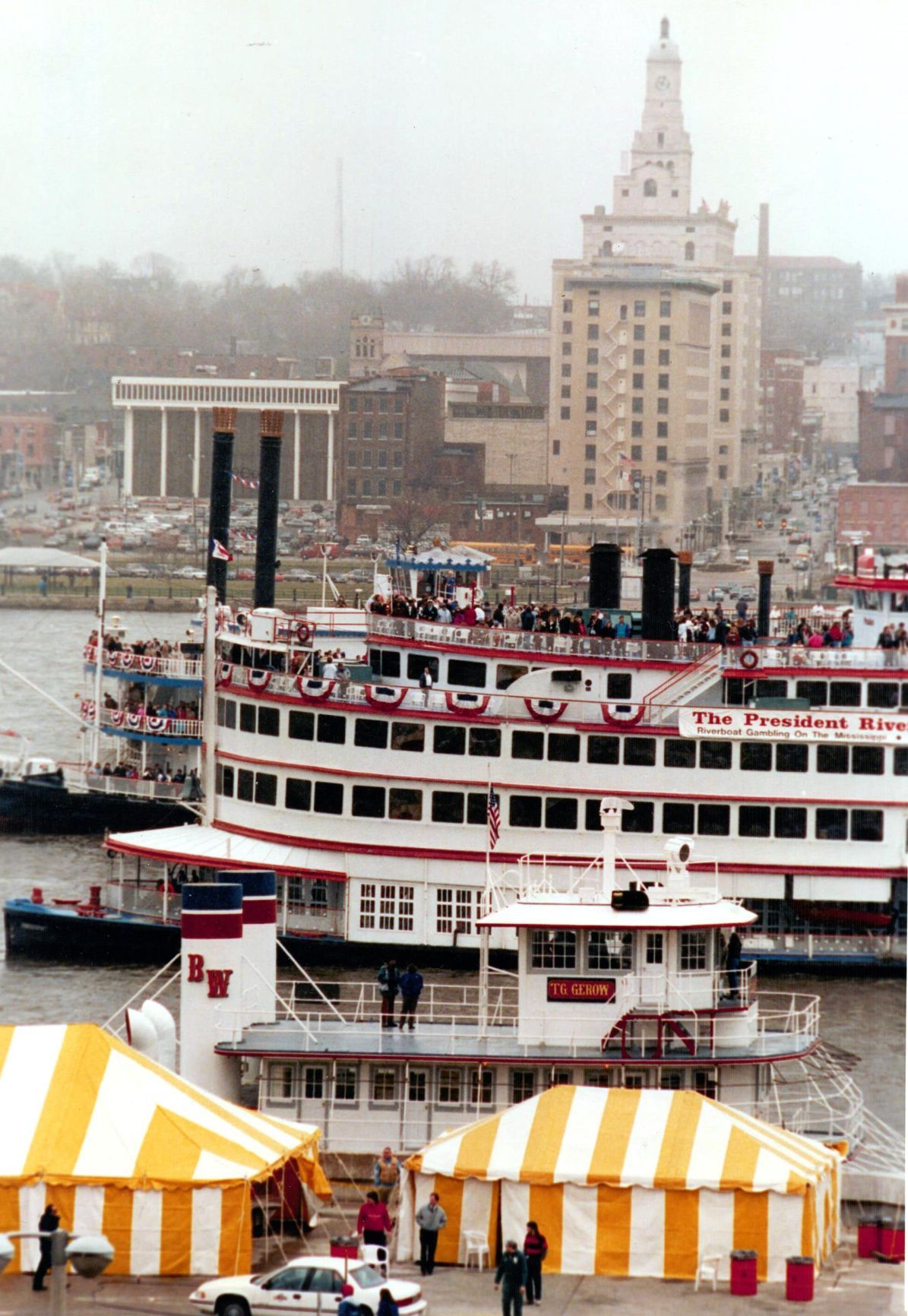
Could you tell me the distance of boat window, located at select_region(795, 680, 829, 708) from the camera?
19.6m

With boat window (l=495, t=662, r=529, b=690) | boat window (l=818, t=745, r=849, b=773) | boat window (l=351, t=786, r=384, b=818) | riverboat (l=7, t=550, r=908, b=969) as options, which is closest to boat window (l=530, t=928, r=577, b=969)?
riverboat (l=7, t=550, r=908, b=969)

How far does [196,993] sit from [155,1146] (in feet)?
6.24

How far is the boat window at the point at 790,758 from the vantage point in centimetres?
1927

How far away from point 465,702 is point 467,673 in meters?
0.95

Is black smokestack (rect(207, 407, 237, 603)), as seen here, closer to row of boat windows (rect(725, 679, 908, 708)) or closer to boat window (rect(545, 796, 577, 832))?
boat window (rect(545, 796, 577, 832))

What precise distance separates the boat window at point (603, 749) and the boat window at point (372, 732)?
1705 mm

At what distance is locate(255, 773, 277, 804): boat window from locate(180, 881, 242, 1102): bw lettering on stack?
7735mm

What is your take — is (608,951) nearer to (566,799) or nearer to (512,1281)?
(512,1281)

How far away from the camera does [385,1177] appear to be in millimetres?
11297

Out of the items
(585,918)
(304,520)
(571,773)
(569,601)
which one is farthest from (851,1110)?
(304,520)

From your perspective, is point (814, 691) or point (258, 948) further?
point (814, 691)

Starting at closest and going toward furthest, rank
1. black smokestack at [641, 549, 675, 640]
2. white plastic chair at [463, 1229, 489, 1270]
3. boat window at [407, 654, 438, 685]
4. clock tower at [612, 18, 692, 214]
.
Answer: white plastic chair at [463, 1229, 489, 1270]
boat window at [407, 654, 438, 685]
black smokestack at [641, 549, 675, 640]
clock tower at [612, 18, 692, 214]

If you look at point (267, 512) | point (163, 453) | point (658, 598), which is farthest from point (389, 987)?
point (163, 453)

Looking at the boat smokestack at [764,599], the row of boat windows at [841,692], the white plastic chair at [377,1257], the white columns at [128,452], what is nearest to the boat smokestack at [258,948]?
the white plastic chair at [377,1257]
